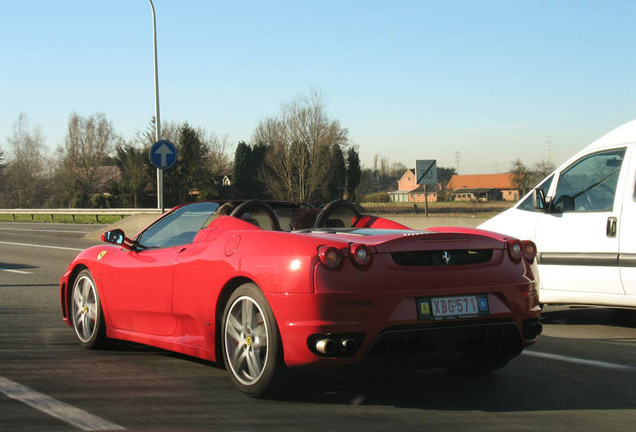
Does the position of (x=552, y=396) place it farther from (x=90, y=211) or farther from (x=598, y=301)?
(x=90, y=211)

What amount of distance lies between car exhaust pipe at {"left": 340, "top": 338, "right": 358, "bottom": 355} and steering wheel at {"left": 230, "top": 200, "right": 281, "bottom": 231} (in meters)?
1.32

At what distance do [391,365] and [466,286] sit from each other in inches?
26.0

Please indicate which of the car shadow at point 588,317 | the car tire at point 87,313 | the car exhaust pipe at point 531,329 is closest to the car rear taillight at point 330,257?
the car exhaust pipe at point 531,329

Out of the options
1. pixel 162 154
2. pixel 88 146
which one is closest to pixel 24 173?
pixel 88 146

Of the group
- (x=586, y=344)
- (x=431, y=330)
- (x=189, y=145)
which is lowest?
(x=586, y=344)

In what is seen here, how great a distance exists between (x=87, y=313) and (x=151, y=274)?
44.6 inches

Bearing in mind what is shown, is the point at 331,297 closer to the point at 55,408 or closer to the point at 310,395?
the point at 310,395

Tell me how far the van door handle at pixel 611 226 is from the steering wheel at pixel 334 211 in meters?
2.88

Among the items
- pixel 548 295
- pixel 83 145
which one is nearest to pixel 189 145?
pixel 83 145

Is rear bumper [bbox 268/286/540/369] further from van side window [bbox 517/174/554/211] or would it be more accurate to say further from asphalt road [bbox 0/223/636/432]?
van side window [bbox 517/174/554/211]

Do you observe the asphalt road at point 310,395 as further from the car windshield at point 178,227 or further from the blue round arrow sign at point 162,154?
the blue round arrow sign at point 162,154

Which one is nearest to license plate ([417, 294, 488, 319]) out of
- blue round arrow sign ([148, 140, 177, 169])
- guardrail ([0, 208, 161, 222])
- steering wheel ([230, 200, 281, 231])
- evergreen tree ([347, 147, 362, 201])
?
steering wheel ([230, 200, 281, 231])

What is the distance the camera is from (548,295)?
7887 mm

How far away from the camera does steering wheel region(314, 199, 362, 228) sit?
225 inches
